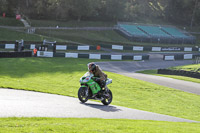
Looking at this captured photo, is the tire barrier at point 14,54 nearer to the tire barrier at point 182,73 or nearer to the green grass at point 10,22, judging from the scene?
the tire barrier at point 182,73

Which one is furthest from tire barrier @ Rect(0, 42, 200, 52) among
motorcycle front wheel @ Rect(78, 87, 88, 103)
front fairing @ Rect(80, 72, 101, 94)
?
motorcycle front wheel @ Rect(78, 87, 88, 103)

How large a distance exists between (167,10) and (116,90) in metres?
82.9

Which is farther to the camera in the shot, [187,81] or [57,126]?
[187,81]

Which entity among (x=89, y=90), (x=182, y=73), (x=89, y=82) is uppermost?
(x=89, y=82)

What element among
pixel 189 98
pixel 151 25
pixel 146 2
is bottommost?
pixel 189 98

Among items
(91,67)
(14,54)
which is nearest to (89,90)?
(91,67)

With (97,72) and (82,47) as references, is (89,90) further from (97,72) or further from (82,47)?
(82,47)

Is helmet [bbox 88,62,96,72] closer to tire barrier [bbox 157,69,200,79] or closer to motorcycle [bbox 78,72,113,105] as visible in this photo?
motorcycle [bbox 78,72,113,105]

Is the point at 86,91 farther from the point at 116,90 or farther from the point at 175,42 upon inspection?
the point at 175,42

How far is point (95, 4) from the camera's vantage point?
76750mm

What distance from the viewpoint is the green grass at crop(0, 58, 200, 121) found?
17.9 meters

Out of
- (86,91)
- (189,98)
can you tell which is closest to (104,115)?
(86,91)

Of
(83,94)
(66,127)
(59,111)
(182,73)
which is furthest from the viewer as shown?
(182,73)

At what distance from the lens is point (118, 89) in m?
22.4
